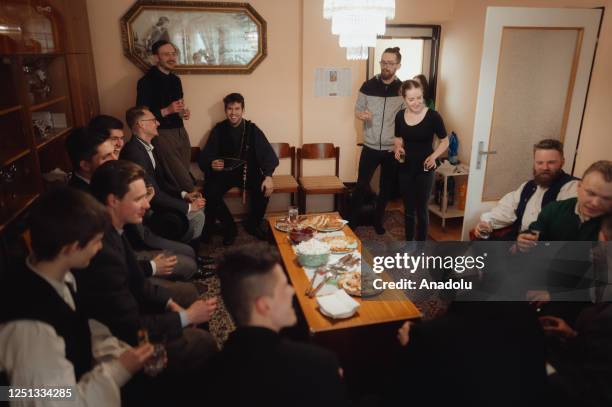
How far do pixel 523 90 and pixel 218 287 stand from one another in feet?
9.07

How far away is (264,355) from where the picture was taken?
43.8 inches

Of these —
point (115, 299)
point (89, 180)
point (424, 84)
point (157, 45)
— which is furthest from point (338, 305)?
point (424, 84)

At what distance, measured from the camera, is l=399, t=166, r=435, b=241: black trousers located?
339 centimetres

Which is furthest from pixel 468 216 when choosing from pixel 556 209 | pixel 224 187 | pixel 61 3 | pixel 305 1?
pixel 61 3

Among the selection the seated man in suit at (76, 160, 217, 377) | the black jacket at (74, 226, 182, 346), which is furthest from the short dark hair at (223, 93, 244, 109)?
the black jacket at (74, 226, 182, 346)

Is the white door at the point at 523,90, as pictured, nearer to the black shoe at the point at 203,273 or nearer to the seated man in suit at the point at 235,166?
the seated man in suit at the point at 235,166

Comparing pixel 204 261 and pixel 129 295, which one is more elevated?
pixel 129 295

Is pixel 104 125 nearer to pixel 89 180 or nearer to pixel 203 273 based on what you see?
pixel 89 180

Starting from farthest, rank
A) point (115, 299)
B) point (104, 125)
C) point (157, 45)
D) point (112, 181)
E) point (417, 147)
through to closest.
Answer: point (157, 45)
point (417, 147)
point (104, 125)
point (112, 181)
point (115, 299)

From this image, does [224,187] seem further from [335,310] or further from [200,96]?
[335,310]

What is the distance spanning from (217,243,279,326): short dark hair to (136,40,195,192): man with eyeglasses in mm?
2361

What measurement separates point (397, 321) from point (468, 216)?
1783 millimetres

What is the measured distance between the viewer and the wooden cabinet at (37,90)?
2395 mm

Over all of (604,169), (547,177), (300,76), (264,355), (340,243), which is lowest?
(340,243)
